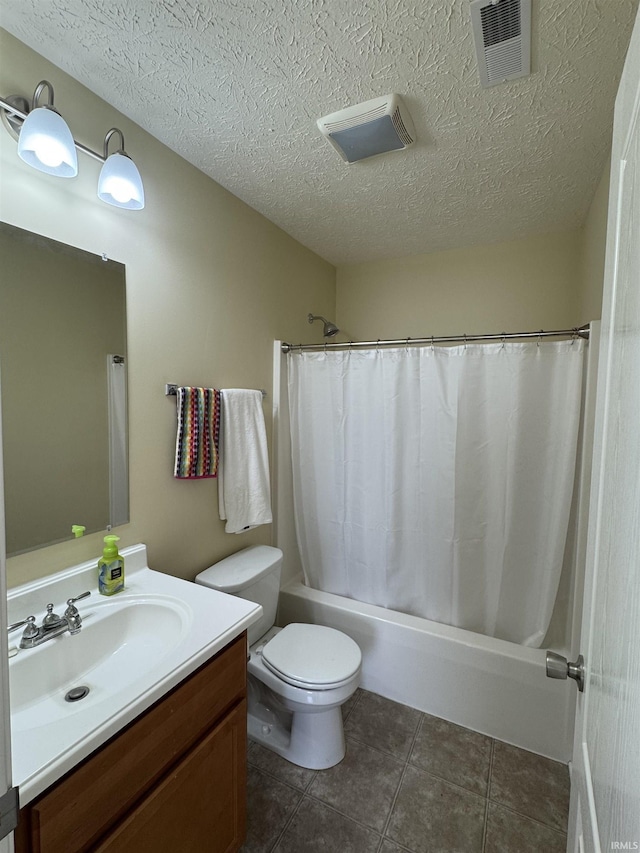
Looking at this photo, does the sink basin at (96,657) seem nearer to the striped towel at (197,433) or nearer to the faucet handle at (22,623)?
the faucet handle at (22,623)

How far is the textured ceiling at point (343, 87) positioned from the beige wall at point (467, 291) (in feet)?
1.29

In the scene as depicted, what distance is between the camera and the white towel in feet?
5.63

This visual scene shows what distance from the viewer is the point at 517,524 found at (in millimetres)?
1768

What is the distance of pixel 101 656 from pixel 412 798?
4.10 feet

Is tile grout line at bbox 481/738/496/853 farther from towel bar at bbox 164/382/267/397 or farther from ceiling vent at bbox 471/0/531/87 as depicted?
ceiling vent at bbox 471/0/531/87

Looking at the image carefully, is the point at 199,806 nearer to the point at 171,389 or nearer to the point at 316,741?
the point at 316,741

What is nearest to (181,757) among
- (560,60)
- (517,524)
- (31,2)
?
(517,524)

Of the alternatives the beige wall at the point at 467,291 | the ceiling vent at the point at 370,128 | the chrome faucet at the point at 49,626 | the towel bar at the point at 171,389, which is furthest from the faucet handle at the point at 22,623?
the beige wall at the point at 467,291

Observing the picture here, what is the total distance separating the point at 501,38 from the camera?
3.36 ft

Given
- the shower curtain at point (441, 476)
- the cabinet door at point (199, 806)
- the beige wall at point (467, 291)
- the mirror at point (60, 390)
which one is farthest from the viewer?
the beige wall at point (467, 291)

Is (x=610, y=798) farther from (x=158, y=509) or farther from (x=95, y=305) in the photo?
(x=95, y=305)

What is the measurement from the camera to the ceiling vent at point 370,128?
1.25 metres

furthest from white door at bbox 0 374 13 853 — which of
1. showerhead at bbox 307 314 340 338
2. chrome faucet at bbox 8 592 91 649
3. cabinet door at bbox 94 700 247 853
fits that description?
showerhead at bbox 307 314 340 338

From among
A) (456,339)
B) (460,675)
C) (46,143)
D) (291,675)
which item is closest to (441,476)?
(456,339)
